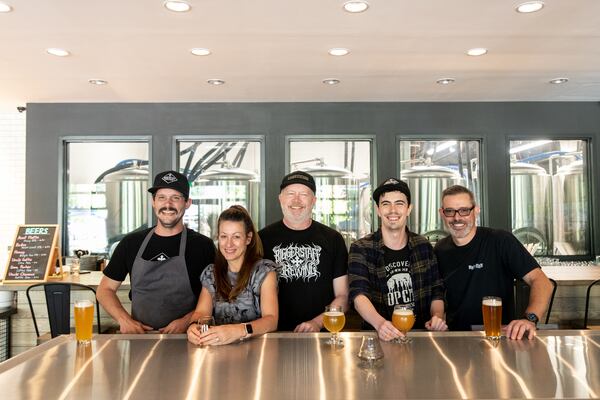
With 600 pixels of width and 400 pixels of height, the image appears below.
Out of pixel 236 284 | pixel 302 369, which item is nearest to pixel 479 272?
pixel 236 284

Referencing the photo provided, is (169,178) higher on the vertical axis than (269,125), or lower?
lower

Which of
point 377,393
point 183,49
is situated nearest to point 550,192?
point 183,49

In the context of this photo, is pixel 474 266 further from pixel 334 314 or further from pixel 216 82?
pixel 216 82

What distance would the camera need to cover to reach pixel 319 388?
125cm

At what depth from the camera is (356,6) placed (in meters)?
3.06

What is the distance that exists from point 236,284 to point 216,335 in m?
0.49

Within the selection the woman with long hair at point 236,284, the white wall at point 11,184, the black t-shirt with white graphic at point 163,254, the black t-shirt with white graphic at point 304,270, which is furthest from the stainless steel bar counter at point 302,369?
the white wall at point 11,184

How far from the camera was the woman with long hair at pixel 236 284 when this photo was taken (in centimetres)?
208

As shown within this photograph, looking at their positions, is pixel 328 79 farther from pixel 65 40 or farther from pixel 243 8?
pixel 65 40

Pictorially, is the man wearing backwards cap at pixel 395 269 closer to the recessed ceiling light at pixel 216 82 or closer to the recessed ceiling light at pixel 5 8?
the recessed ceiling light at pixel 5 8

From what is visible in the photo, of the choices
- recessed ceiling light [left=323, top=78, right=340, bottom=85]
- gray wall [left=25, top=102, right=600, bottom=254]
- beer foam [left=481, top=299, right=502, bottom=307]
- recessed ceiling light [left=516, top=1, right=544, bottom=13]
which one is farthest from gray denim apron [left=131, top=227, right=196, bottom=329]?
gray wall [left=25, top=102, right=600, bottom=254]

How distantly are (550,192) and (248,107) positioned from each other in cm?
369

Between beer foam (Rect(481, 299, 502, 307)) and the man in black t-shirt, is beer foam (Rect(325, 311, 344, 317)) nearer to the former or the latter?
beer foam (Rect(481, 299, 502, 307))

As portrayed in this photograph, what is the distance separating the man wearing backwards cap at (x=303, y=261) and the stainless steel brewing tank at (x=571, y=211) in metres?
4.43
